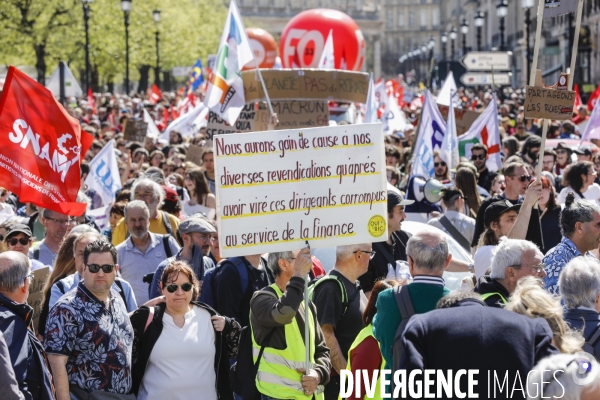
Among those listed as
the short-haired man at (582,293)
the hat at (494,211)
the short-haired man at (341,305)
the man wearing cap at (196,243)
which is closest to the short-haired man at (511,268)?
the short-haired man at (582,293)

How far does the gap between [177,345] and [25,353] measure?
893mm

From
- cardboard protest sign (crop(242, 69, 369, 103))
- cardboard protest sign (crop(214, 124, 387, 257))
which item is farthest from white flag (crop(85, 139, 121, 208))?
cardboard protest sign (crop(214, 124, 387, 257))

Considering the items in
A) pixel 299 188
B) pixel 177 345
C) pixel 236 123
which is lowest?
pixel 177 345

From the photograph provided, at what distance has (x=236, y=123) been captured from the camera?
46.3 ft

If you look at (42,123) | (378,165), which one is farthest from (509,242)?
(42,123)

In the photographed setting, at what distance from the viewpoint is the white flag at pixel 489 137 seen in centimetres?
1320

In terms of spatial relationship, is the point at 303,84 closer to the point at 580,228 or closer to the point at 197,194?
the point at 197,194

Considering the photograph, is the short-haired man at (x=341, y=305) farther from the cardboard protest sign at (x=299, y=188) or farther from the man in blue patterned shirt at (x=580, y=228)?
the man in blue patterned shirt at (x=580, y=228)

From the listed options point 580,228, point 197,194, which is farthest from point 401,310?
point 197,194

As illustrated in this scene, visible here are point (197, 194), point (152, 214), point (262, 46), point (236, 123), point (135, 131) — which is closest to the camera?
point (152, 214)

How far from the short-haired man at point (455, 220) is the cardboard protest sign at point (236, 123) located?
16.2 feet

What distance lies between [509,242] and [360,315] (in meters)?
0.90

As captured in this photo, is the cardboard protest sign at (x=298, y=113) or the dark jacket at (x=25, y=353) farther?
the cardboard protest sign at (x=298, y=113)

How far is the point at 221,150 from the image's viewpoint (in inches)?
201
